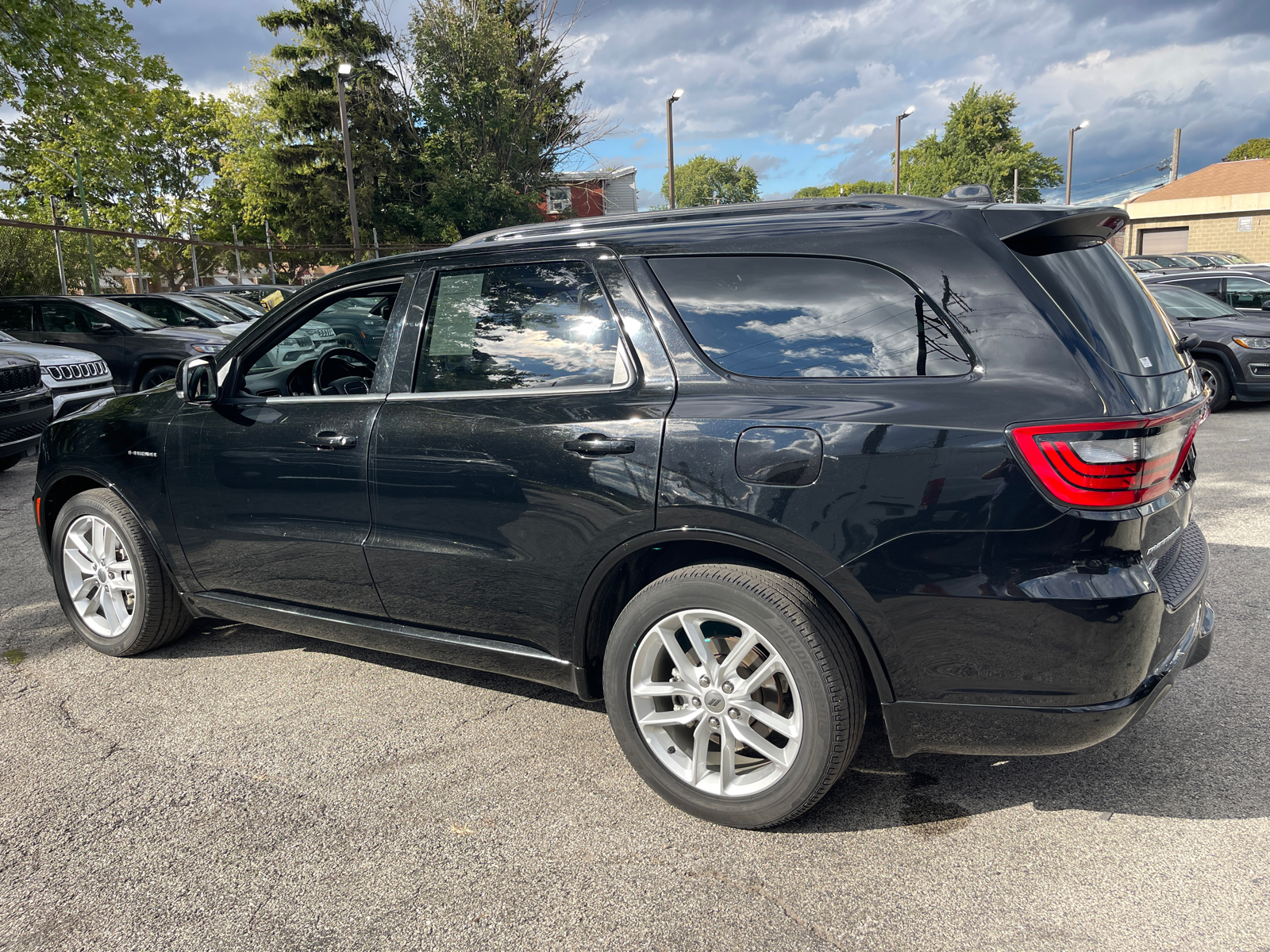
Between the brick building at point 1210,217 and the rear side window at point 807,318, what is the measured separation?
3986 centimetres

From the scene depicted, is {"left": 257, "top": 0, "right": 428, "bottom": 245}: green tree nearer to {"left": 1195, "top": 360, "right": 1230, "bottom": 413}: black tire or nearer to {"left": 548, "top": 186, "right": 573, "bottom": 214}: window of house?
{"left": 548, "top": 186, "right": 573, "bottom": 214}: window of house

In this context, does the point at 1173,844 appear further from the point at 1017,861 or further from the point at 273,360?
the point at 273,360

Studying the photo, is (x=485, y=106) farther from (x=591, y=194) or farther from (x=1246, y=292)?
(x=1246, y=292)

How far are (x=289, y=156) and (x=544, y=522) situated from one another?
42.5 meters

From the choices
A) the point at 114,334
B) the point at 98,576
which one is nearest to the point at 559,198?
the point at 114,334

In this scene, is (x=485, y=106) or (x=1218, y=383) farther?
(x=485, y=106)

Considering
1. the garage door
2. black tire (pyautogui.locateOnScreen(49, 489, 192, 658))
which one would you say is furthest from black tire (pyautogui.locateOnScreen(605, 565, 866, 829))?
the garage door

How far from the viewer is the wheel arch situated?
2424mm

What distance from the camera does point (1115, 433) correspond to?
219 centimetres

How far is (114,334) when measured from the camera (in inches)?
489

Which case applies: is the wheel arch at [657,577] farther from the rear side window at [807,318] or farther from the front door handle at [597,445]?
the rear side window at [807,318]

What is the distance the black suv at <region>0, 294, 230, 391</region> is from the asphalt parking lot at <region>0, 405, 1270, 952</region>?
31.3 ft

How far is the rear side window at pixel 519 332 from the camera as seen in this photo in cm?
289

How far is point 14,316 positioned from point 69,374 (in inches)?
148
